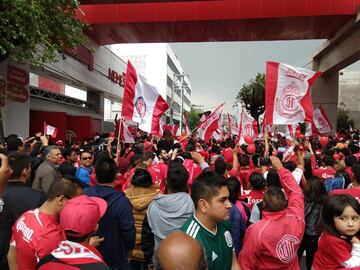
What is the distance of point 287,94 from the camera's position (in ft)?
23.7

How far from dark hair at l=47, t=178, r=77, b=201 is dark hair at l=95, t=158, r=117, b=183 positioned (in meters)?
0.74

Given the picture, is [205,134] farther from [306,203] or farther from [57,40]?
[306,203]

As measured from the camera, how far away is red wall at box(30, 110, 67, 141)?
20.8 metres

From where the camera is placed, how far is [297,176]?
4.60 metres

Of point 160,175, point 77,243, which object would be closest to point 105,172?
point 77,243

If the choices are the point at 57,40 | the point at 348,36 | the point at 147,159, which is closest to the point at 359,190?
the point at 147,159

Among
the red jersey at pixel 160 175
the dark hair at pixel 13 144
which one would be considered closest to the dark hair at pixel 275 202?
the red jersey at pixel 160 175

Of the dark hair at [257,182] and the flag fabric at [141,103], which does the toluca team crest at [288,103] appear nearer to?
the dark hair at [257,182]

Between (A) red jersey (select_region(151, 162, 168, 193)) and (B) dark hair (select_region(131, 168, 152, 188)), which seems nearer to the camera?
A: (B) dark hair (select_region(131, 168, 152, 188))

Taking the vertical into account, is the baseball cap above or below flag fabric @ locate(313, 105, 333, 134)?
below

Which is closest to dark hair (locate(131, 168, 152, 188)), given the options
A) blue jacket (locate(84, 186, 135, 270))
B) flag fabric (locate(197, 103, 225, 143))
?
blue jacket (locate(84, 186, 135, 270))

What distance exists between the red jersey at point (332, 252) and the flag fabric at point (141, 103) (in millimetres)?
5635

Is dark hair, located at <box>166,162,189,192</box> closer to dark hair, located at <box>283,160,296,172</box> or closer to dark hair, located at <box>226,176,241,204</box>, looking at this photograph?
dark hair, located at <box>226,176,241,204</box>

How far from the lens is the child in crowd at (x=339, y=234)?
114 inches
